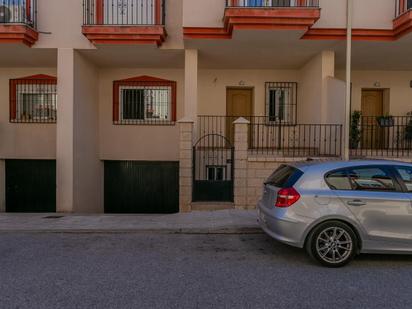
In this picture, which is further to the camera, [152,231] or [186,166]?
[186,166]

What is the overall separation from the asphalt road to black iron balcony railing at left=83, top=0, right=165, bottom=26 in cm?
622

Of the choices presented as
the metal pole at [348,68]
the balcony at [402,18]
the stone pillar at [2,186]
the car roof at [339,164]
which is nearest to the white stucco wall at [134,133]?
the stone pillar at [2,186]

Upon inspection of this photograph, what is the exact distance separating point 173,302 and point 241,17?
6.87 meters

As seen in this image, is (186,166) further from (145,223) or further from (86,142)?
(86,142)

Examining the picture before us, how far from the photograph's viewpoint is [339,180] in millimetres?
5578

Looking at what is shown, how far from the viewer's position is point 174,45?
10.5m

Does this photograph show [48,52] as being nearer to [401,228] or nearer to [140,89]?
[140,89]

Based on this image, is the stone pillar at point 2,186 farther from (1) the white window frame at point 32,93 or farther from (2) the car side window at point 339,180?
(2) the car side window at point 339,180

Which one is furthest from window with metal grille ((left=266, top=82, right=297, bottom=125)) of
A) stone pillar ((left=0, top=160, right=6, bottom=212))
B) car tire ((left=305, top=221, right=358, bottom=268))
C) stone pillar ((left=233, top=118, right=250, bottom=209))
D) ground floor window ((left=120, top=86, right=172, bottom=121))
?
stone pillar ((left=0, top=160, right=6, bottom=212))

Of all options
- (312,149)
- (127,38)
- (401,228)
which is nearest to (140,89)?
(127,38)

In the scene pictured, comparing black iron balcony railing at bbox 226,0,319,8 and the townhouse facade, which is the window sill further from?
black iron balcony railing at bbox 226,0,319,8

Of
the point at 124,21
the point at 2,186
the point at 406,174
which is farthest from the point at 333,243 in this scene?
the point at 2,186

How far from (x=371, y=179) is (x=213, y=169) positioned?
593 cm

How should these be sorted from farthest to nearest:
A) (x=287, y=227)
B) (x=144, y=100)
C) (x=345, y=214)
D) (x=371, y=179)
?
(x=144, y=100) < (x=371, y=179) < (x=287, y=227) < (x=345, y=214)
